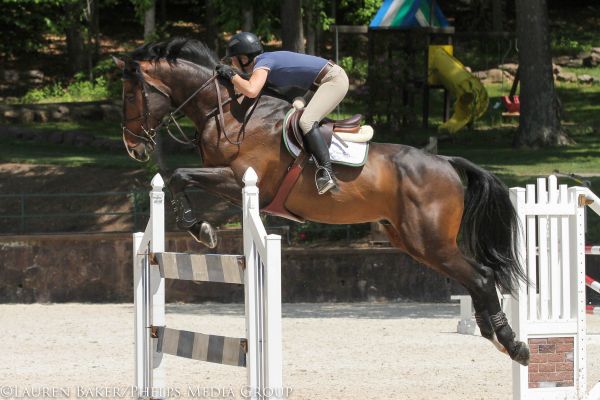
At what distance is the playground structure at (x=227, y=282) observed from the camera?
20.1ft

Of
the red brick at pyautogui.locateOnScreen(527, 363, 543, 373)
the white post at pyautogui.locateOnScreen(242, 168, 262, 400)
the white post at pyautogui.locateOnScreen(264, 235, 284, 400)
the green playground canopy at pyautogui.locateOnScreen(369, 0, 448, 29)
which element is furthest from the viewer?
the green playground canopy at pyautogui.locateOnScreen(369, 0, 448, 29)

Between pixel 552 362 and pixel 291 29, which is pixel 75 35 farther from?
pixel 552 362

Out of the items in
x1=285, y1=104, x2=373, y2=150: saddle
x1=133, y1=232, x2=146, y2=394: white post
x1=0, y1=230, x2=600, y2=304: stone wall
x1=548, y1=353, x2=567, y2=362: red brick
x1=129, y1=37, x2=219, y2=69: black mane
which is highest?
x1=129, y1=37, x2=219, y2=69: black mane

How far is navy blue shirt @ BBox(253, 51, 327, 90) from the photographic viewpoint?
7895mm

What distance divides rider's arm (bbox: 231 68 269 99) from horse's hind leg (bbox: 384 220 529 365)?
149 centimetres

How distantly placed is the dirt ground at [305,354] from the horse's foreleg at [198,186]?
1496 millimetres

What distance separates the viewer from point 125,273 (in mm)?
16047

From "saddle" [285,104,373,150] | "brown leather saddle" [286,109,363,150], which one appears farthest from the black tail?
"brown leather saddle" [286,109,363,150]

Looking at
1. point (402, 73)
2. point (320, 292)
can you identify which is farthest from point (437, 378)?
point (402, 73)

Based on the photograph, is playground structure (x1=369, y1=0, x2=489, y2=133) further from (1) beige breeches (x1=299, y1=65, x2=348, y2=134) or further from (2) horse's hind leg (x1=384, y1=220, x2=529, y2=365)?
(1) beige breeches (x1=299, y1=65, x2=348, y2=134)

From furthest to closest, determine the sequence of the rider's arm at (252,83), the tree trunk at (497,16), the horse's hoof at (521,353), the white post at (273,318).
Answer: the tree trunk at (497,16)
the horse's hoof at (521,353)
the rider's arm at (252,83)
the white post at (273,318)

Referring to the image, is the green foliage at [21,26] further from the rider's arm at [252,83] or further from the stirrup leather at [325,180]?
the stirrup leather at [325,180]

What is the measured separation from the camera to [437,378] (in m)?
9.65

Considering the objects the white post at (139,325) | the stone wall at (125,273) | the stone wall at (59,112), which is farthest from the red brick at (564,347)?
the stone wall at (59,112)
